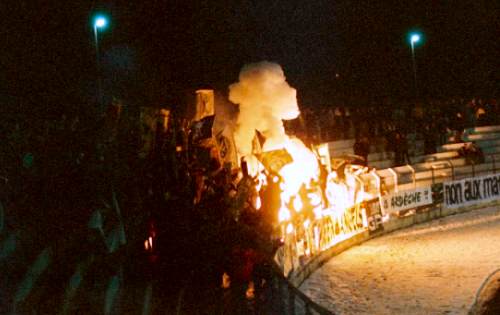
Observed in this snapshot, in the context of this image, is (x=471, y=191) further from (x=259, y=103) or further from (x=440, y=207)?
(x=259, y=103)

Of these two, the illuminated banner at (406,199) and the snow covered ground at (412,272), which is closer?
the snow covered ground at (412,272)

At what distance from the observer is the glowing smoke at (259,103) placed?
17.6 m

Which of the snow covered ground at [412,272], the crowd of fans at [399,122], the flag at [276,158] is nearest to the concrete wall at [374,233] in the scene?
the snow covered ground at [412,272]

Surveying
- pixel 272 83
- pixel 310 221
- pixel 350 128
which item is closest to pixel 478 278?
pixel 310 221

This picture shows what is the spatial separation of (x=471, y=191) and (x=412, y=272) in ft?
34.2

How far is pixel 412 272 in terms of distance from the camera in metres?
13.4

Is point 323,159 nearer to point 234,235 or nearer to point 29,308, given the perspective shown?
point 234,235

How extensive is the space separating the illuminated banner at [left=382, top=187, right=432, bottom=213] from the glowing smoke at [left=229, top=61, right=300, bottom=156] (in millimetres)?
3967

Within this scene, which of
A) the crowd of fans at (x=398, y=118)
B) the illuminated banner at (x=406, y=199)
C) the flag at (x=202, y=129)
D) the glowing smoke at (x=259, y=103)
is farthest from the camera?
the crowd of fans at (x=398, y=118)

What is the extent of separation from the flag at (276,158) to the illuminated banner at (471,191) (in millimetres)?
8140

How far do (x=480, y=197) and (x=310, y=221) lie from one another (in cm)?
1060

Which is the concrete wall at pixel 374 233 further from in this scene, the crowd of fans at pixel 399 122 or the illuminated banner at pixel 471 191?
the crowd of fans at pixel 399 122

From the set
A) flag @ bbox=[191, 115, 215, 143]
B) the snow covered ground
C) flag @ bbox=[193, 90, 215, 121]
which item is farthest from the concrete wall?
flag @ bbox=[191, 115, 215, 143]

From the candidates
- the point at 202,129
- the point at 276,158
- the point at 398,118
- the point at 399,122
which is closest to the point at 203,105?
the point at 202,129
